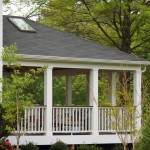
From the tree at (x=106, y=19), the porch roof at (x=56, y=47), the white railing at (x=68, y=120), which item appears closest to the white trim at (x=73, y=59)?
the porch roof at (x=56, y=47)

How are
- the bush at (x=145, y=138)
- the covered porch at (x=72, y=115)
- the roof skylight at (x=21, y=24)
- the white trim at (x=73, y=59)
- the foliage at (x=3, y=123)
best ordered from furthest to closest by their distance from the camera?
the roof skylight at (x=21, y=24), the covered porch at (x=72, y=115), the white trim at (x=73, y=59), the foliage at (x=3, y=123), the bush at (x=145, y=138)

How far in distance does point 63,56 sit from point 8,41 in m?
2.15

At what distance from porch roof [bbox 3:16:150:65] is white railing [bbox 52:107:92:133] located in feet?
6.18

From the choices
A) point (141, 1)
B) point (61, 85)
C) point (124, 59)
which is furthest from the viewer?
point (61, 85)

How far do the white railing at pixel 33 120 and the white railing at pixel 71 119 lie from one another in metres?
0.46

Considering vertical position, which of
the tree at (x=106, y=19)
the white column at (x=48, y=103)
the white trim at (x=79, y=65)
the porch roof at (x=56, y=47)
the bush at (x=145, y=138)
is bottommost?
the bush at (x=145, y=138)

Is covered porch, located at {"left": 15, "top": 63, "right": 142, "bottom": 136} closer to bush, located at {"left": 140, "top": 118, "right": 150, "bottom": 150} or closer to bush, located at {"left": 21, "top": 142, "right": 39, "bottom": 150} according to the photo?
bush, located at {"left": 21, "top": 142, "right": 39, "bottom": 150}

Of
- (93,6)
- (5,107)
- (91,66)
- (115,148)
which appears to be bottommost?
(115,148)

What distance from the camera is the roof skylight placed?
22.9 metres

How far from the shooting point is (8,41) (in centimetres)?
2080

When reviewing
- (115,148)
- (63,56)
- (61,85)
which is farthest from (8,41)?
(61,85)

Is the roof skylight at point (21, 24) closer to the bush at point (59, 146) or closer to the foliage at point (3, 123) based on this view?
the bush at point (59, 146)

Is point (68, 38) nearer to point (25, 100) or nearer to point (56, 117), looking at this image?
point (56, 117)

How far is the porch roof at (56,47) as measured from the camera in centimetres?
2039
